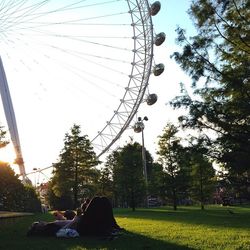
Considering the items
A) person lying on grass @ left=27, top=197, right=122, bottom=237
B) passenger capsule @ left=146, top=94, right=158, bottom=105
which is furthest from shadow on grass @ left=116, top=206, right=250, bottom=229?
passenger capsule @ left=146, top=94, right=158, bottom=105

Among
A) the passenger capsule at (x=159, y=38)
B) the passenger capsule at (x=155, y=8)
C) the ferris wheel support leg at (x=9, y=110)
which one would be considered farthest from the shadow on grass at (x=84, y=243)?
the passenger capsule at (x=159, y=38)

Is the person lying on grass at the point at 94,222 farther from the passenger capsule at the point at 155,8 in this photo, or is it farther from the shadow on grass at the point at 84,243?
the passenger capsule at the point at 155,8

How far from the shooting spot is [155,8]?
38.9 meters

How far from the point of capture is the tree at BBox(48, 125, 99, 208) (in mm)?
48719

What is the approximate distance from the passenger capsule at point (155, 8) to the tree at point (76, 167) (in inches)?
607

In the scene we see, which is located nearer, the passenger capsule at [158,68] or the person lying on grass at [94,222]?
the person lying on grass at [94,222]

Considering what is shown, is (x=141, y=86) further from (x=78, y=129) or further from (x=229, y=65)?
(x=229, y=65)

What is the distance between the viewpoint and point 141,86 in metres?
39.9

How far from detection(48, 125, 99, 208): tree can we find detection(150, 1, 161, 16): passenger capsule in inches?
→ 607

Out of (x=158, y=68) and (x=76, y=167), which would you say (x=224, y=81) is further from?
(x=76, y=167)

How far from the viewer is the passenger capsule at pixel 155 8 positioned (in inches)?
1513

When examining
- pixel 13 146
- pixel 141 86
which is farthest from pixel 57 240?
pixel 141 86

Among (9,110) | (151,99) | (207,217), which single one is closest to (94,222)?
(207,217)

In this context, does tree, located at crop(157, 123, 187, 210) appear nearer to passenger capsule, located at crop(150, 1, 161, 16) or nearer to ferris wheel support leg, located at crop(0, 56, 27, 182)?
passenger capsule, located at crop(150, 1, 161, 16)
